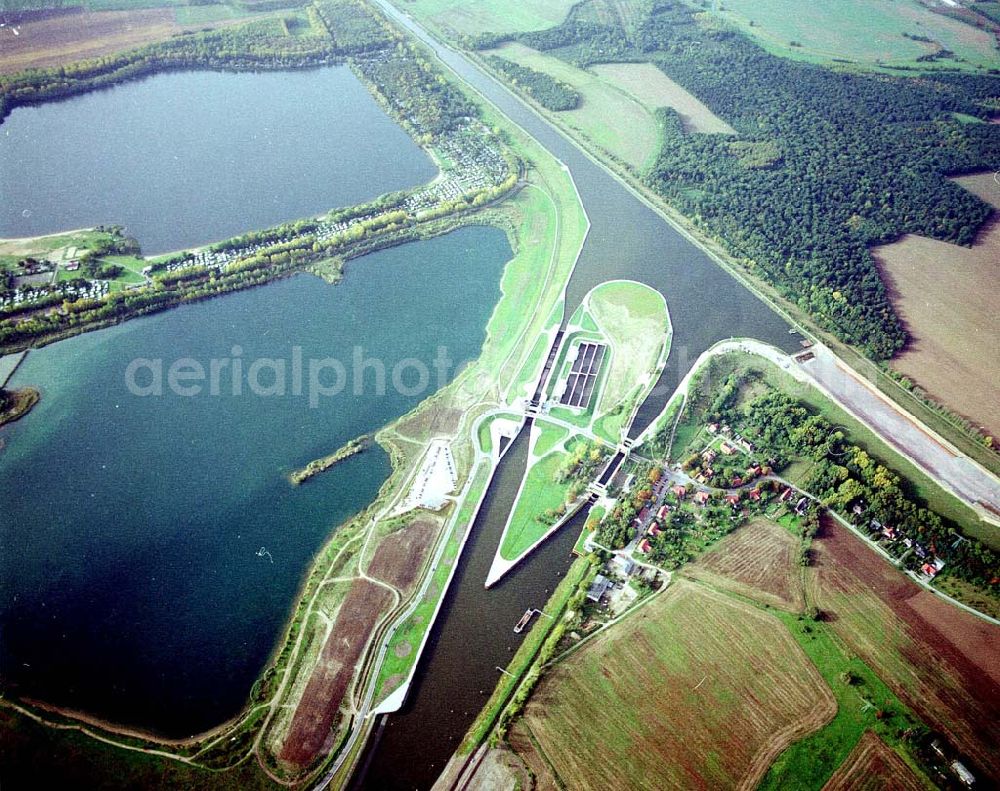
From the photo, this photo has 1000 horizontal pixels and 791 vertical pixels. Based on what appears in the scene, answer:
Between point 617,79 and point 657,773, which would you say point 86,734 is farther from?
point 617,79

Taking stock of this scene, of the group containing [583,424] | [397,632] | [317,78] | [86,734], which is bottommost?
[86,734]

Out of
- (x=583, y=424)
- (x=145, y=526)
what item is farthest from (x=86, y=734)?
(x=583, y=424)

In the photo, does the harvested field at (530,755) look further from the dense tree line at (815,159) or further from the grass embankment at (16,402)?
the dense tree line at (815,159)

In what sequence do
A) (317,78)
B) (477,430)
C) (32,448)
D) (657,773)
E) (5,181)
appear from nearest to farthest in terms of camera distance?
(657,773) < (32,448) < (477,430) < (5,181) < (317,78)

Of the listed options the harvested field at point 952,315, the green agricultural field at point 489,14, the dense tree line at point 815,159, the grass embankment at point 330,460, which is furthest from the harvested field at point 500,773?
the green agricultural field at point 489,14

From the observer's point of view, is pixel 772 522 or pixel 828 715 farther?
pixel 772 522

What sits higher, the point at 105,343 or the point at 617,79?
the point at 617,79

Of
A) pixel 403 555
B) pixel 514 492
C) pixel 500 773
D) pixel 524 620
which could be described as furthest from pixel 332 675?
pixel 514 492

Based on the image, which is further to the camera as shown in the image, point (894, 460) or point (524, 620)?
point (894, 460)

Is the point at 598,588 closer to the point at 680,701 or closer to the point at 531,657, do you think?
the point at 531,657
